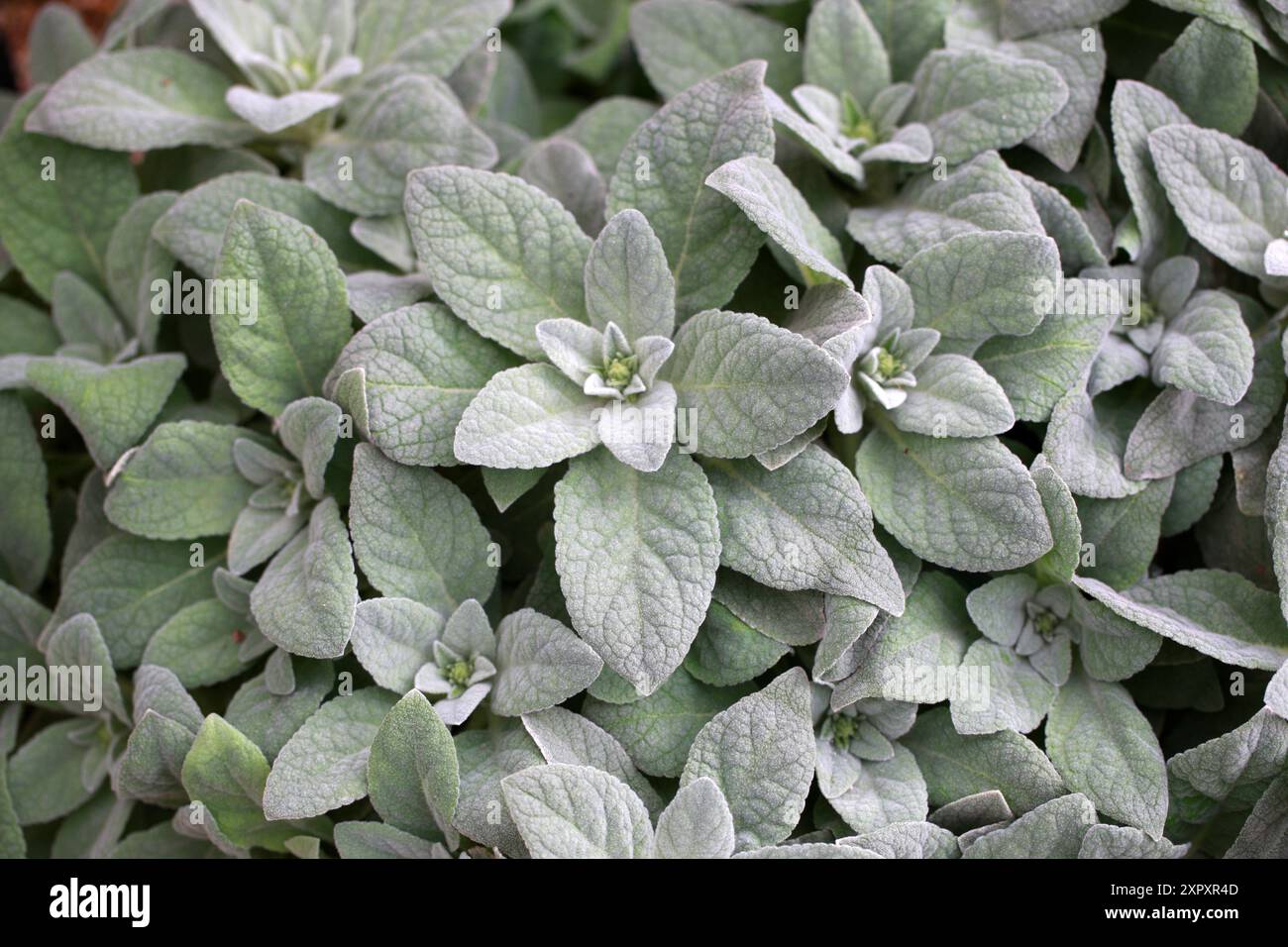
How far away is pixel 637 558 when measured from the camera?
1.41m

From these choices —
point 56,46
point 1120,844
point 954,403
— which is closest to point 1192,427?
point 954,403

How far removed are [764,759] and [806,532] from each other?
28 centimetres

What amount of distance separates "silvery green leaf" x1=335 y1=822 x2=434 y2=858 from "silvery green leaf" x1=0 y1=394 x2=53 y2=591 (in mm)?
700

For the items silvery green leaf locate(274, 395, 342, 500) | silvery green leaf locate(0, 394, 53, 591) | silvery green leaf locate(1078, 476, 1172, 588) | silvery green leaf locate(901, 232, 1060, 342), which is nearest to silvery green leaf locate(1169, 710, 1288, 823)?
silvery green leaf locate(1078, 476, 1172, 588)

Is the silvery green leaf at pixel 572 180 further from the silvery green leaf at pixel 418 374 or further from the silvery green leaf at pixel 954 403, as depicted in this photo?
the silvery green leaf at pixel 954 403

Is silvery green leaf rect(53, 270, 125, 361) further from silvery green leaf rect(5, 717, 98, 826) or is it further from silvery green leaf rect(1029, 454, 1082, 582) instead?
silvery green leaf rect(1029, 454, 1082, 582)

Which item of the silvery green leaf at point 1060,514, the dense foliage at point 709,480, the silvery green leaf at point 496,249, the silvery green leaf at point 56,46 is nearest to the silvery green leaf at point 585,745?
the dense foliage at point 709,480

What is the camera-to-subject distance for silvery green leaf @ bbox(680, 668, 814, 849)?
1.39 meters

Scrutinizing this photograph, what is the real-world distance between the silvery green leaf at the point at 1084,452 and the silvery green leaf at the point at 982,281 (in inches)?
4.7

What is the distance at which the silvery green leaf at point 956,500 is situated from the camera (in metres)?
1.39

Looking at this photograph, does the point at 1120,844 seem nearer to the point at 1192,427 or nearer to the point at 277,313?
the point at 1192,427
